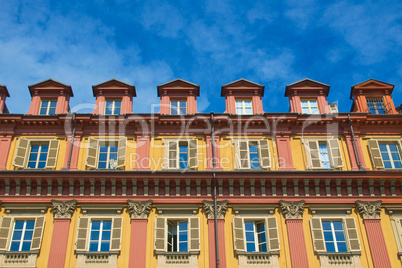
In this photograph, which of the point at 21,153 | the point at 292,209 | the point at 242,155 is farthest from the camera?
the point at 242,155

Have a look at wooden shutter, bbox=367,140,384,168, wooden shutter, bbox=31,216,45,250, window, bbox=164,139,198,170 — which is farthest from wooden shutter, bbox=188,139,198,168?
wooden shutter, bbox=367,140,384,168

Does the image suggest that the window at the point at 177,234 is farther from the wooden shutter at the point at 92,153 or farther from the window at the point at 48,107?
the window at the point at 48,107

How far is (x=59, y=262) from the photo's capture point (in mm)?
23656

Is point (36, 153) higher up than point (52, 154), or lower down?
higher up

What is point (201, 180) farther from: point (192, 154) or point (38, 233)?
point (38, 233)

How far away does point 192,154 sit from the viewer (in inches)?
1102

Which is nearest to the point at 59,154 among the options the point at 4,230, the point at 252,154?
the point at 4,230

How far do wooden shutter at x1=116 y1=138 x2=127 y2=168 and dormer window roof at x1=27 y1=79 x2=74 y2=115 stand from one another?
14.5 ft

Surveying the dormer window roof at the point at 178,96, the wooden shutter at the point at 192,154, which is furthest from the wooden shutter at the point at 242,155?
the dormer window roof at the point at 178,96

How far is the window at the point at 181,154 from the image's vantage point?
27.6 m

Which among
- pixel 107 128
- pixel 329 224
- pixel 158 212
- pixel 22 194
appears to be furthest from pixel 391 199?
pixel 22 194

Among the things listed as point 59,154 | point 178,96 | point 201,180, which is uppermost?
point 178,96

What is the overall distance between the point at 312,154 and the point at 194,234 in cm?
889

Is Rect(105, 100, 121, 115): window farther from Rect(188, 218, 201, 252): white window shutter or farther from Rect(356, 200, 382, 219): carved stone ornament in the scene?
Rect(356, 200, 382, 219): carved stone ornament
